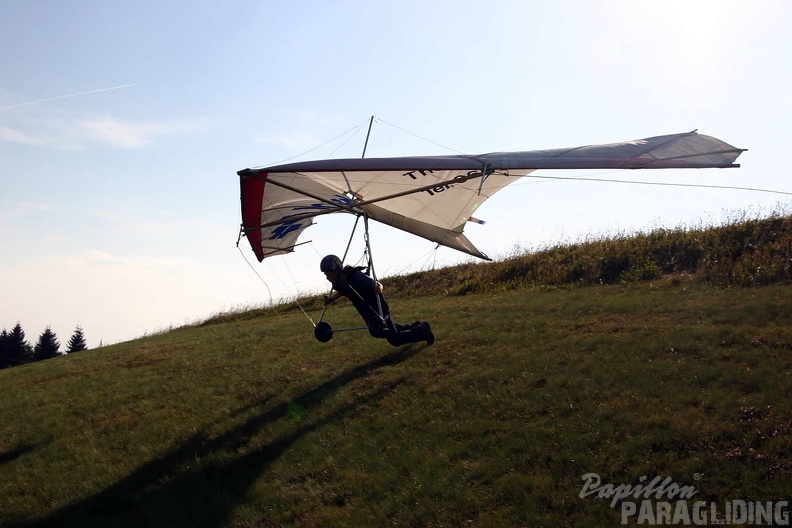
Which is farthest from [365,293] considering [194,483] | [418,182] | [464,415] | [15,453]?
[15,453]

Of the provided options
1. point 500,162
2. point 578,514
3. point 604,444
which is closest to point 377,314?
point 500,162

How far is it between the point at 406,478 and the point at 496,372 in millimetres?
2534

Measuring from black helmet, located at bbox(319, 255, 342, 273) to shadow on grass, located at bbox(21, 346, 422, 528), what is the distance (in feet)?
7.14

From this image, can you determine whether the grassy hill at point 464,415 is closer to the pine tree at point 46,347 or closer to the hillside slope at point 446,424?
the hillside slope at point 446,424

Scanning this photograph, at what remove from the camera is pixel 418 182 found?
1014cm

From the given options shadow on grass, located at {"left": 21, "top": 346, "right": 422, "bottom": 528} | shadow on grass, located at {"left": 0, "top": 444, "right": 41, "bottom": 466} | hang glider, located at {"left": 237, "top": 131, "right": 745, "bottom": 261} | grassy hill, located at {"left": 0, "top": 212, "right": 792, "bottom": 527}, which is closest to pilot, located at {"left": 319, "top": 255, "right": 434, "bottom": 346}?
grassy hill, located at {"left": 0, "top": 212, "right": 792, "bottom": 527}

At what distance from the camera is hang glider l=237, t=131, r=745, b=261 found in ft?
24.3

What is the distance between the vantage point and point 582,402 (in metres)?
7.12

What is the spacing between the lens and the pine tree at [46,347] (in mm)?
31828

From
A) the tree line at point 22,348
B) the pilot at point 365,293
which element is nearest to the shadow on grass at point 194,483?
the pilot at point 365,293

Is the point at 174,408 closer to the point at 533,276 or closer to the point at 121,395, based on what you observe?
the point at 121,395

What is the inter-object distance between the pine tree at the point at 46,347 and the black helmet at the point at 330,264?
2637cm

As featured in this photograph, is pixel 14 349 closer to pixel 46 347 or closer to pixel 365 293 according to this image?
pixel 46 347

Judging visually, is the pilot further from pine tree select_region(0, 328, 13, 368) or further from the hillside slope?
pine tree select_region(0, 328, 13, 368)
